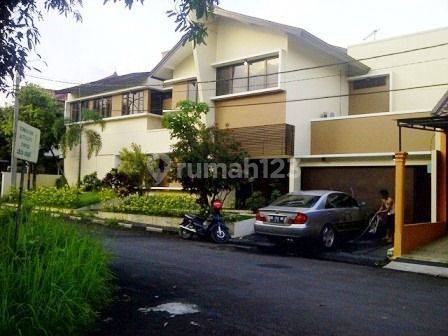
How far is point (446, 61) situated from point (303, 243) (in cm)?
1127

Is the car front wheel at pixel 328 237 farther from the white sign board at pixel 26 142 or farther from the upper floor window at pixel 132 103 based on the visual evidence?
the upper floor window at pixel 132 103

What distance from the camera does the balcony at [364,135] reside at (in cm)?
1608

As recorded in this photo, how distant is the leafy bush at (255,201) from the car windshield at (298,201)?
3840 millimetres

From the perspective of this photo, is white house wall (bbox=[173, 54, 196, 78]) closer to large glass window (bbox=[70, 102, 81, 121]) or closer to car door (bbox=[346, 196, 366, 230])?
large glass window (bbox=[70, 102, 81, 121])

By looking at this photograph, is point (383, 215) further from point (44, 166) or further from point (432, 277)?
point (44, 166)

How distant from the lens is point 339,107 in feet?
68.8

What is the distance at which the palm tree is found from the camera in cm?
2584

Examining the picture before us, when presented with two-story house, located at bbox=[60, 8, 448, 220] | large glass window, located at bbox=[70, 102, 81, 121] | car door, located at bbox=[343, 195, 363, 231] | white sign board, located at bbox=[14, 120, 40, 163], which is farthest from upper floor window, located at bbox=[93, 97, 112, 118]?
white sign board, located at bbox=[14, 120, 40, 163]

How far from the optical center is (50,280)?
5379mm

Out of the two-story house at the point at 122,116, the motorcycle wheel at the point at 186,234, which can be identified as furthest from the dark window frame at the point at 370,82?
the motorcycle wheel at the point at 186,234

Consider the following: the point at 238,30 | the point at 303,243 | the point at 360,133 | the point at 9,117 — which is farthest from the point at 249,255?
the point at 9,117

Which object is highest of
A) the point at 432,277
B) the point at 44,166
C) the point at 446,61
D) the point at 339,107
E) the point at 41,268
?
the point at 446,61

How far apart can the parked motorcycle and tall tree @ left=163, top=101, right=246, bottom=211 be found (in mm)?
1344

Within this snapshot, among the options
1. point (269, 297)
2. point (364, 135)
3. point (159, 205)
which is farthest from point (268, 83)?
point (269, 297)
